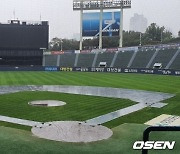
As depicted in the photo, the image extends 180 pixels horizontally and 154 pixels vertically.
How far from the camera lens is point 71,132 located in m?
13.2

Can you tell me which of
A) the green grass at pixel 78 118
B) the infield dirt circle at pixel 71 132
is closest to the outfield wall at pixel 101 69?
the green grass at pixel 78 118

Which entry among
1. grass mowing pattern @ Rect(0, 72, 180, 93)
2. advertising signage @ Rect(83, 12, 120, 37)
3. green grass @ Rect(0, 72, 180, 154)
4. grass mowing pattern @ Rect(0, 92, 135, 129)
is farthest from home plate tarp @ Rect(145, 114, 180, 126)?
advertising signage @ Rect(83, 12, 120, 37)

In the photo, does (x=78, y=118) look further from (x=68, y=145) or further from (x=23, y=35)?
(x=23, y=35)

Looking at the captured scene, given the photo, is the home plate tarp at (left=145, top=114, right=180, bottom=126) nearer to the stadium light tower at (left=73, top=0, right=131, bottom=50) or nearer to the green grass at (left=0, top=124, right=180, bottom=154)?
the green grass at (left=0, top=124, right=180, bottom=154)

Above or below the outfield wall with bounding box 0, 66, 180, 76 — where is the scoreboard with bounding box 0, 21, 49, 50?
above

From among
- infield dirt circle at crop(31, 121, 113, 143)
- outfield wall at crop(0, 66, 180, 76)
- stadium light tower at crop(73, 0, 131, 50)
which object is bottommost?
outfield wall at crop(0, 66, 180, 76)

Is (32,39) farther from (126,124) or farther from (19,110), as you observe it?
(126,124)

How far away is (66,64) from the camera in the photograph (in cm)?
7894

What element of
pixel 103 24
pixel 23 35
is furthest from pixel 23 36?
pixel 103 24

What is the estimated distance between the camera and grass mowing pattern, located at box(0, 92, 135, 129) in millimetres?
17578

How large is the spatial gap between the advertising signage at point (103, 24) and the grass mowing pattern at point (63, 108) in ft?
161

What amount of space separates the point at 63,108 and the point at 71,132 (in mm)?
7316

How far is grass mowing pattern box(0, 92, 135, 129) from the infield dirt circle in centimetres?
210

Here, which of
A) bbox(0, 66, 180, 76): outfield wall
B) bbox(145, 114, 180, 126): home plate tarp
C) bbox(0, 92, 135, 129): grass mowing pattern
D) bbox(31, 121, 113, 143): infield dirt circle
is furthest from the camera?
bbox(0, 66, 180, 76): outfield wall
